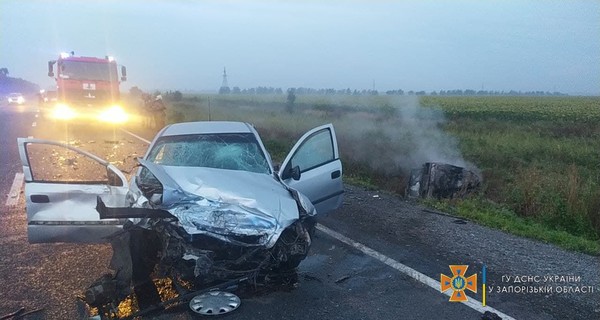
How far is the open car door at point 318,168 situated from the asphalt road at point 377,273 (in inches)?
19.7

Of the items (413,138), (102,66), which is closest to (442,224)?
(413,138)

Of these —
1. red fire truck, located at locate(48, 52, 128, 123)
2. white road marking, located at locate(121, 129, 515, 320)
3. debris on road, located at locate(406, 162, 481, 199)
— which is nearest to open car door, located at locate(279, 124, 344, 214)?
white road marking, located at locate(121, 129, 515, 320)

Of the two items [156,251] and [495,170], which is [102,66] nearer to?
[495,170]

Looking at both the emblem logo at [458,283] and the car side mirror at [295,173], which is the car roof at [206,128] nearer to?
the car side mirror at [295,173]

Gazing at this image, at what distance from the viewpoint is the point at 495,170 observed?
1217 centimetres

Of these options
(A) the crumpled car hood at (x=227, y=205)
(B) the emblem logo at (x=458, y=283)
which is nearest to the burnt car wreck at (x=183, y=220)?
(A) the crumpled car hood at (x=227, y=205)

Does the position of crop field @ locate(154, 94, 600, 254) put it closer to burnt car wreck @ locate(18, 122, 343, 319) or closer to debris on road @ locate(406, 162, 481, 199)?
debris on road @ locate(406, 162, 481, 199)

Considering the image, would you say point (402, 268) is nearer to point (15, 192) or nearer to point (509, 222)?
point (509, 222)

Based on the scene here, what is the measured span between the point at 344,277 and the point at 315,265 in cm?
41

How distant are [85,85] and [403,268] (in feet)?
58.7

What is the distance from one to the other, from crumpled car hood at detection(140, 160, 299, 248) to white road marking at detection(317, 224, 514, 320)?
1.23 meters

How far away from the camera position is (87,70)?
18.8 meters

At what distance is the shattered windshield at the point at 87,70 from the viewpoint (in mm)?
18438

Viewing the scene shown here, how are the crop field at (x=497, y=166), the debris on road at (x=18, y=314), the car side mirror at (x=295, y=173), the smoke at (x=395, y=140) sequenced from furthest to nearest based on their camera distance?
1. the smoke at (x=395, y=140)
2. the crop field at (x=497, y=166)
3. the car side mirror at (x=295, y=173)
4. the debris on road at (x=18, y=314)
